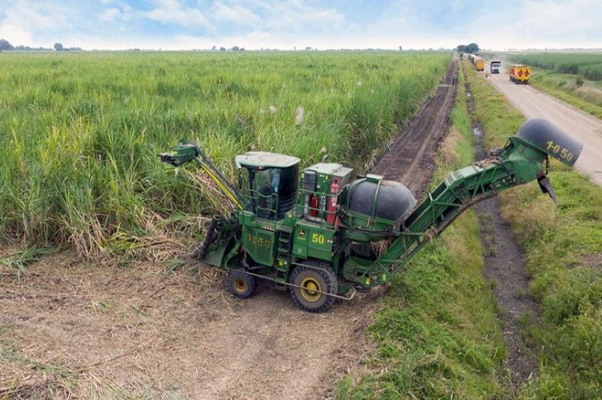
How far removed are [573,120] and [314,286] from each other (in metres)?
22.5

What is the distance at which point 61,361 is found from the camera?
5031 mm

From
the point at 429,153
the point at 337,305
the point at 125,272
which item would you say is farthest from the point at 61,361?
the point at 429,153

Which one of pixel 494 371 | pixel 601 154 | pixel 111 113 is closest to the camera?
pixel 494 371

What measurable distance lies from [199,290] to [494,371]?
4.28 meters

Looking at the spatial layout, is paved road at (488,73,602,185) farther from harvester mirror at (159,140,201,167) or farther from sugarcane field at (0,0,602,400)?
harvester mirror at (159,140,201,167)

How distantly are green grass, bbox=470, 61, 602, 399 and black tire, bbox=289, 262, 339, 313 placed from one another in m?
2.68

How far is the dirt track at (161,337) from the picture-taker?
4.88 metres

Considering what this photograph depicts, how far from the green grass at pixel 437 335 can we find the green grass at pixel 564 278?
64 centimetres

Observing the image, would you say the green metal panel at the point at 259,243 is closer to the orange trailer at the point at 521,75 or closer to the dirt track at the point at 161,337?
the dirt track at the point at 161,337

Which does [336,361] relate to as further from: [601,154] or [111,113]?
[601,154]

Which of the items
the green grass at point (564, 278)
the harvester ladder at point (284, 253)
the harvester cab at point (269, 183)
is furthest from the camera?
the harvester ladder at point (284, 253)

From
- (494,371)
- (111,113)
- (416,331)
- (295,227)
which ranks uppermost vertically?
(111,113)

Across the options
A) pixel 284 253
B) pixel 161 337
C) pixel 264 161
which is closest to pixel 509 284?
pixel 284 253

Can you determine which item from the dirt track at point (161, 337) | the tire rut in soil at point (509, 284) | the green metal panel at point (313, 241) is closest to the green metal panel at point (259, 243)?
the green metal panel at point (313, 241)
